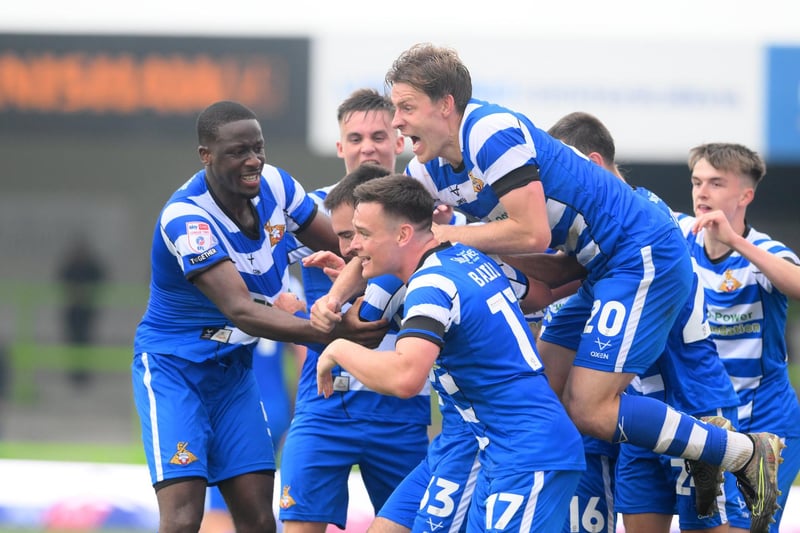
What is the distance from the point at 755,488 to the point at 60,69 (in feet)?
42.3

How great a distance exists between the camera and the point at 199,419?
579 cm

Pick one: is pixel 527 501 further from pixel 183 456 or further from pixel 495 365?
pixel 183 456

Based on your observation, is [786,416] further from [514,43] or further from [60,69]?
[60,69]

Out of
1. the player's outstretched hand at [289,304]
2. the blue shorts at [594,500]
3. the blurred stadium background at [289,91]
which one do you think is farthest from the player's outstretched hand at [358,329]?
the blurred stadium background at [289,91]

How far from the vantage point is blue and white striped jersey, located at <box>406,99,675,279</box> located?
5.14 metres

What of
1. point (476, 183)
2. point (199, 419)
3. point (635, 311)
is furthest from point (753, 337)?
point (199, 419)

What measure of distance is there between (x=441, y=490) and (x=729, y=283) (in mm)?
2139

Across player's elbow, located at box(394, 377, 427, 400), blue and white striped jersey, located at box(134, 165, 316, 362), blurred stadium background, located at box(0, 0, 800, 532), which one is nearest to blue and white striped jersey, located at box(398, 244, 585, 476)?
player's elbow, located at box(394, 377, 427, 400)

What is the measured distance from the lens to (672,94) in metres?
16.0

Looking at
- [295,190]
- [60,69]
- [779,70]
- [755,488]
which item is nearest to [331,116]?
[60,69]

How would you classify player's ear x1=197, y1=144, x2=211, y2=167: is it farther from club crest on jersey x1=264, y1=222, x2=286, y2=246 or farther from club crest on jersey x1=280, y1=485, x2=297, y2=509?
club crest on jersey x1=280, y1=485, x2=297, y2=509

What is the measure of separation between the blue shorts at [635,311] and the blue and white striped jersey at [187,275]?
1640mm

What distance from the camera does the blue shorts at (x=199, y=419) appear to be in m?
5.63

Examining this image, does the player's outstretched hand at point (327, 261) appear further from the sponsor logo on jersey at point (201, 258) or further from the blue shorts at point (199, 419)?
the blue shorts at point (199, 419)
